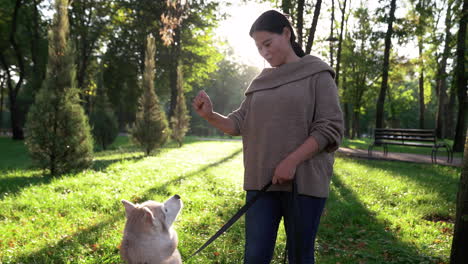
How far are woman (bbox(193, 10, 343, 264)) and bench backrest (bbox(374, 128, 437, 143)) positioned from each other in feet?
42.7

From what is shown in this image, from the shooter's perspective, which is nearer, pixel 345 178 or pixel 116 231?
pixel 116 231

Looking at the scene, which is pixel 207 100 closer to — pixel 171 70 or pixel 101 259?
pixel 101 259

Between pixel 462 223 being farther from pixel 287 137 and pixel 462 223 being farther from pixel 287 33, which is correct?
pixel 287 33

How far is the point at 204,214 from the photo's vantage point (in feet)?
20.1

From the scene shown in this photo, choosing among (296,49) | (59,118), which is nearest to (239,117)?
(296,49)

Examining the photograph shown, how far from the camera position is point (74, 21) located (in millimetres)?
27219

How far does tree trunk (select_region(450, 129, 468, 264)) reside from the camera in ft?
11.4

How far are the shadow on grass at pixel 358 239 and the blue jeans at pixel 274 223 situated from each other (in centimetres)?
276

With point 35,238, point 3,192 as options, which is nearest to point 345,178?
point 35,238

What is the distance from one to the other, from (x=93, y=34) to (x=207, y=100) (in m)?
29.3

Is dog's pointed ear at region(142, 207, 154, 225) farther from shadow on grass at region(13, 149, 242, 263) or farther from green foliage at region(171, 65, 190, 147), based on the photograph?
green foliage at region(171, 65, 190, 147)

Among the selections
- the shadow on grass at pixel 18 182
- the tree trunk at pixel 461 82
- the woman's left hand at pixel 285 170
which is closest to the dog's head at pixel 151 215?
the woman's left hand at pixel 285 170

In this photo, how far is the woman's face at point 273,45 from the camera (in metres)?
2.07

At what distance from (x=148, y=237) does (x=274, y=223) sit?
104 cm
